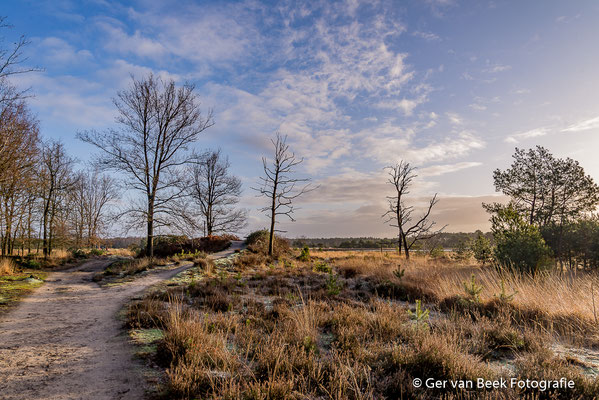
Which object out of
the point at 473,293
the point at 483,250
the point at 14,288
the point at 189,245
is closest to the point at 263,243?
the point at 189,245

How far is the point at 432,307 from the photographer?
8508 mm

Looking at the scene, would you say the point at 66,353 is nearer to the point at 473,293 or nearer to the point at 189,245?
the point at 473,293

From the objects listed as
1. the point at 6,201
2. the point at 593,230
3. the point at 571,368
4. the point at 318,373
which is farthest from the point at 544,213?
the point at 6,201

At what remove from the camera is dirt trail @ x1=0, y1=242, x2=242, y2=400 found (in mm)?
3680

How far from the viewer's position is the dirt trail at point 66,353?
368 centimetres

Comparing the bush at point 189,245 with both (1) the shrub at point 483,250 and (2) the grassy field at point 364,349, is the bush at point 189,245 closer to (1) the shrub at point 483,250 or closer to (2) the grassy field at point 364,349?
(2) the grassy field at point 364,349

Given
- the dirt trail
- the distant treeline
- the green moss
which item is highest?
the dirt trail

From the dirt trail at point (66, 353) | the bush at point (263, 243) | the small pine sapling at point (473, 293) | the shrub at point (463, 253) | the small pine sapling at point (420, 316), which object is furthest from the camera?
the shrub at point (463, 253)

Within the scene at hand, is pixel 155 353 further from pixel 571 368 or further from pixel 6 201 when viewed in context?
pixel 6 201

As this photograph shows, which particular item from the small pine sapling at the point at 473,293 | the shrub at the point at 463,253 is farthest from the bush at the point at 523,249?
the shrub at the point at 463,253

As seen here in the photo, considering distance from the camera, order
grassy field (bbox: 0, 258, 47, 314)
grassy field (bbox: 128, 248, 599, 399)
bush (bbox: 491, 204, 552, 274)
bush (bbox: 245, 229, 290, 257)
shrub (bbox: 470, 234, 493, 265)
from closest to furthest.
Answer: grassy field (bbox: 128, 248, 599, 399)
grassy field (bbox: 0, 258, 47, 314)
bush (bbox: 491, 204, 552, 274)
shrub (bbox: 470, 234, 493, 265)
bush (bbox: 245, 229, 290, 257)

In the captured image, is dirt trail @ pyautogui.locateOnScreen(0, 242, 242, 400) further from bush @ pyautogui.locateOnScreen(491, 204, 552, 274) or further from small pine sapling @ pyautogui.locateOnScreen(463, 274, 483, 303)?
bush @ pyautogui.locateOnScreen(491, 204, 552, 274)

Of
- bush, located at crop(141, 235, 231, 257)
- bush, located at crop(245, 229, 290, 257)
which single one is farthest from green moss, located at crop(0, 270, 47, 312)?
bush, located at crop(245, 229, 290, 257)

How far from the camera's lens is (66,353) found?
4.80 metres
